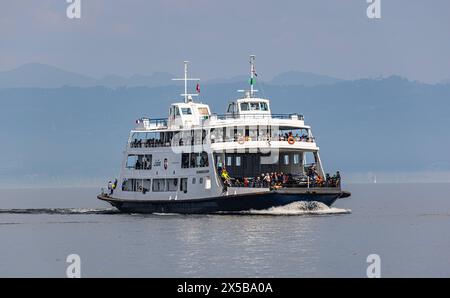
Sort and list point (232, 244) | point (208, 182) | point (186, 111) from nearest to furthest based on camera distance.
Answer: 1. point (232, 244)
2. point (208, 182)
3. point (186, 111)

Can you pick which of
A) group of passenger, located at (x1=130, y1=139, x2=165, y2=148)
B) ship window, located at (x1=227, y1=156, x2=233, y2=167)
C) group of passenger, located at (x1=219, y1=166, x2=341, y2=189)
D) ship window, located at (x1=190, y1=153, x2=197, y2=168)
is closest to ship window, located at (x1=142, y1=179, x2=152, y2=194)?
group of passenger, located at (x1=130, y1=139, x2=165, y2=148)

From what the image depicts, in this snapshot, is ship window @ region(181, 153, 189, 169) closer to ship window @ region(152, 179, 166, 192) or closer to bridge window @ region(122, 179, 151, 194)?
ship window @ region(152, 179, 166, 192)

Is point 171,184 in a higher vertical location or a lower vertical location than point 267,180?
lower

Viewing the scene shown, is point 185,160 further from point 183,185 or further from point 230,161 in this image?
point 230,161

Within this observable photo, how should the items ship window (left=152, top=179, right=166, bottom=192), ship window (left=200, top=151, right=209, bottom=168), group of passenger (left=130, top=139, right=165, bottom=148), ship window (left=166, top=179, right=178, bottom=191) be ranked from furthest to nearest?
1. group of passenger (left=130, top=139, right=165, bottom=148)
2. ship window (left=152, top=179, right=166, bottom=192)
3. ship window (left=166, top=179, right=178, bottom=191)
4. ship window (left=200, top=151, right=209, bottom=168)

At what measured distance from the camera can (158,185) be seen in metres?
79.3

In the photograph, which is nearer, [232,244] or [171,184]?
[232,244]

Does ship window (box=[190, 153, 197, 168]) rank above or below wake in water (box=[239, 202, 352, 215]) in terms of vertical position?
above

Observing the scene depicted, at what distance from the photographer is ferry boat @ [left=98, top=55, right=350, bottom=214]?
7206 cm

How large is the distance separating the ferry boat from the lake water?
127 centimetres

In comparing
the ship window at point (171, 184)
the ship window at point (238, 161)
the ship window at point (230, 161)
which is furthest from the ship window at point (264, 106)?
the ship window at point (171, 184)

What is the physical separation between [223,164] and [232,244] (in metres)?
16.2

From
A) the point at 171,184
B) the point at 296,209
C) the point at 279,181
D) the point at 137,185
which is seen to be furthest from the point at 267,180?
the point at 137,185
